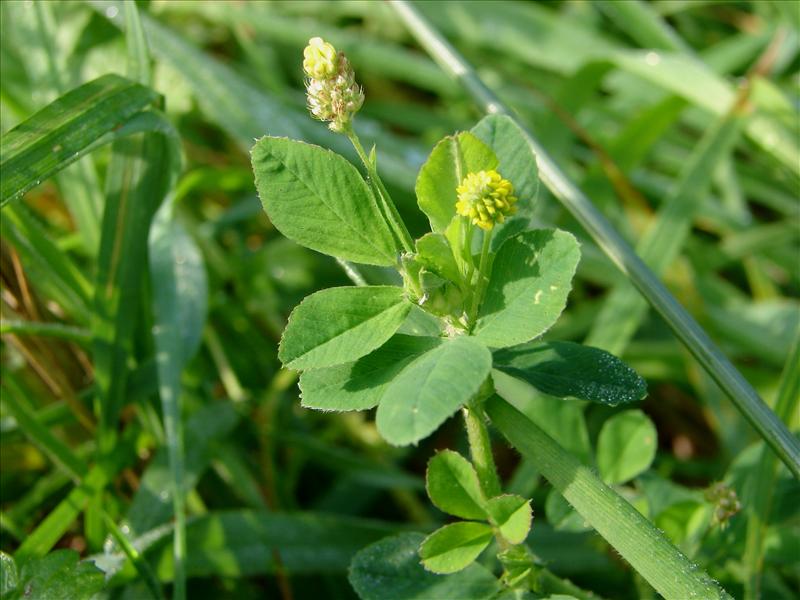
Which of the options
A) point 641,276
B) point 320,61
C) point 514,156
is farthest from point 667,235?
point 320,61

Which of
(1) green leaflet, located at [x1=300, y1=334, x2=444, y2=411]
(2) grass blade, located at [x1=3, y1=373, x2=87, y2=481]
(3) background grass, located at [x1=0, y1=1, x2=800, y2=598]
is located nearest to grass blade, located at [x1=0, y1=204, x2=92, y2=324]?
(3) background grass, located at [x1=0, y1=1, x2=800, y2=598]

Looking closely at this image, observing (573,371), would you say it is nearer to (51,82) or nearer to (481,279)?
(481,279)

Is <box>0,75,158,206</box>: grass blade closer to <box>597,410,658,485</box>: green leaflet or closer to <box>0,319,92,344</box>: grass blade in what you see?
<box>0,319,92,344</box>: grass blade

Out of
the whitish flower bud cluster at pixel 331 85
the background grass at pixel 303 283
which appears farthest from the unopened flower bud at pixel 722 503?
the whitish flower bud cluster at pixel 331 85

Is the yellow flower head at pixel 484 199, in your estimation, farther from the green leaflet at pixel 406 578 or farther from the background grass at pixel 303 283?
the green leaflet at pixel 406 578

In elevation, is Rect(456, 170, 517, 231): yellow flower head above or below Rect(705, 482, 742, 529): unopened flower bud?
above

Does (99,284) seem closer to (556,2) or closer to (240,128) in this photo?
(240,128)

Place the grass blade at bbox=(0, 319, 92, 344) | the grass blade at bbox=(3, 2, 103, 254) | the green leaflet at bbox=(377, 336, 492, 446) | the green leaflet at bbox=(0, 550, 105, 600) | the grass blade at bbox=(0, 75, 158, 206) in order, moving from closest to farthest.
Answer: the green leaflet at bbox=(377, 336, 492, 446), the green leaflet at bbox=(0, 550, 105, 600), the grass blade at bbox=(0, 75, 158, 206), the grass blade at bbox=(0, 319, 92, 344), the grass blade at bbox=(3, 2, 103, 254)
